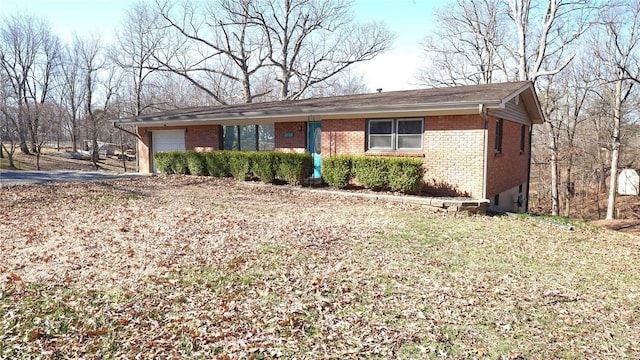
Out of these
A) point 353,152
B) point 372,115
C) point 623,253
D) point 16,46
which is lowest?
point 623,253

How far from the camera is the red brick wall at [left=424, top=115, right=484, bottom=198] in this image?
991 centimetres

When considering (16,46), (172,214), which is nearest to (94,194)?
→ (172,214)

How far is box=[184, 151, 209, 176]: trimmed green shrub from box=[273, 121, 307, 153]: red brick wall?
9.63 ft

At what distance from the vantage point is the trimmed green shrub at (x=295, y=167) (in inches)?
476

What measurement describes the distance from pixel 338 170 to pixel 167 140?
9.45 meters

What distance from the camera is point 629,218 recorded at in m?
19.7

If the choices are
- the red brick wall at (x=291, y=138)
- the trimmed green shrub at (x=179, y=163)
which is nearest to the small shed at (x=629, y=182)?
the red brick wall at (x=291, y=138)

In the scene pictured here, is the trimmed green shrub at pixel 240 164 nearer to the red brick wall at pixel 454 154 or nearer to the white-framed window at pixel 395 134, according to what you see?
the white-framed window at pixel 395 134

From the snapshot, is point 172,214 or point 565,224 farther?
→ point 565,224

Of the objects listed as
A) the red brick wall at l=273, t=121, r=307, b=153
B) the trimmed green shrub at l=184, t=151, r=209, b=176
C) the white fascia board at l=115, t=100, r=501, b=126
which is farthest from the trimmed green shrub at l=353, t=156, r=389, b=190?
the trimmed green shrub at l=184, t=151, r=209, b=176

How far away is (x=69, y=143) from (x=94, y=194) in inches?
2028

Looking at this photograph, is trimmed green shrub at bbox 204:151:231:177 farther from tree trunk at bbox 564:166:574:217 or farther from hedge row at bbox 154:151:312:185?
tree trunk at bbox 564:166:574:217

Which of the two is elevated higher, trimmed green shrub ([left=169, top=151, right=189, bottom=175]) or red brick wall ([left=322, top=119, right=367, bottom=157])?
red brick wall ([left=322, top=119, right=367, bottom=157])

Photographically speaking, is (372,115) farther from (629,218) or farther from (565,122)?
(565,122)
